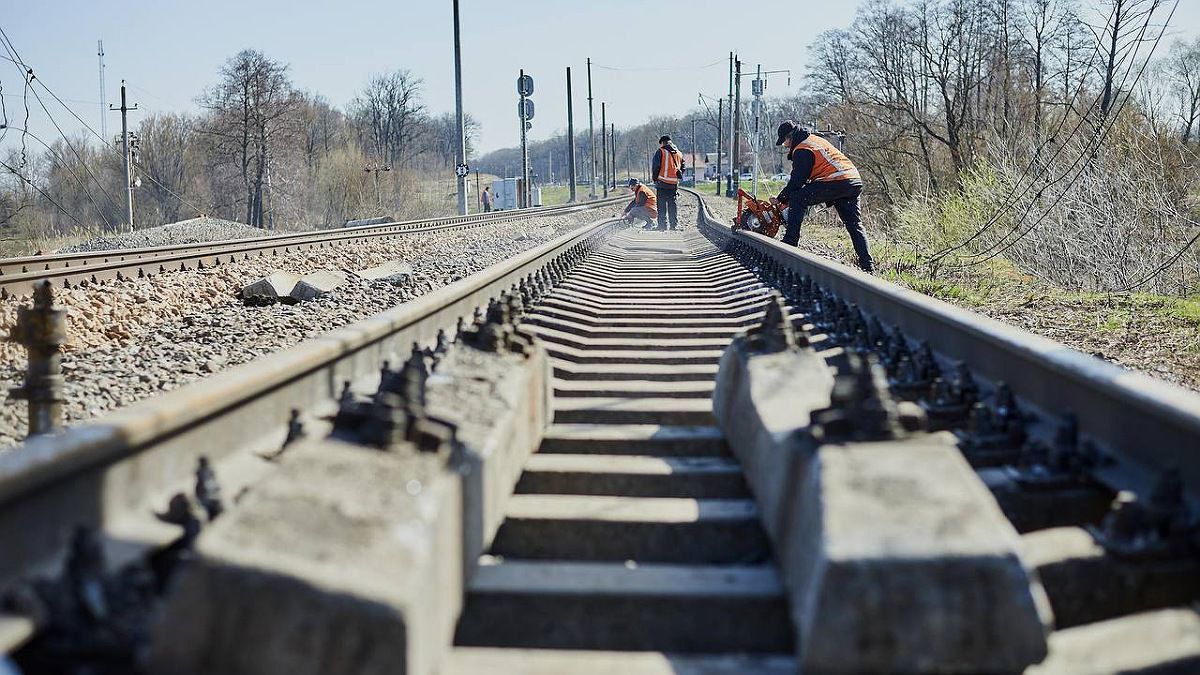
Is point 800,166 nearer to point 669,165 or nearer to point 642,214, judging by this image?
point 669,165

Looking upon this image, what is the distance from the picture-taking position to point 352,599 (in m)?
1.98

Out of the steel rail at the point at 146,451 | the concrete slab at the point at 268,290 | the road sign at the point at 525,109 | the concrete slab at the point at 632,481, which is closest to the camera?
the steel rail at the point at 146,451

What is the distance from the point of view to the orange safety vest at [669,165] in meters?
20.3

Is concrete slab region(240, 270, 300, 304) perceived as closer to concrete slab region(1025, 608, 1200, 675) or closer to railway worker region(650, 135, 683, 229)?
concrete slab region(1025, 608, 1200, 675)

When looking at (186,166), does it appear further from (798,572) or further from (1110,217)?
(798,572)

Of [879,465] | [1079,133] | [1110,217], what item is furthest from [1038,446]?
[1079,133]

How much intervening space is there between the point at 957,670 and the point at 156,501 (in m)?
1.91

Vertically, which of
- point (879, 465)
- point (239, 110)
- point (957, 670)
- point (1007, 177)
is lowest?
point (957, 670)

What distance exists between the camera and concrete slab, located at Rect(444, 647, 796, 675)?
2.41m

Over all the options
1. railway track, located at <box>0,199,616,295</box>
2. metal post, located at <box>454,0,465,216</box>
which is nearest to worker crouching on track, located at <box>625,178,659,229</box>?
railway track, located at <box>0,199,616,295</box>

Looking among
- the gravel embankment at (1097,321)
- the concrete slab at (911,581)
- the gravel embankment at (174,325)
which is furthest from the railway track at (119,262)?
the concrete slab at (911,581)

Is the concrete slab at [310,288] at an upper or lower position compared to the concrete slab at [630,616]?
upper

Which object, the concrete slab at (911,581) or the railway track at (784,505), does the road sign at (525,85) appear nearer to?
the railway track at (784,505)

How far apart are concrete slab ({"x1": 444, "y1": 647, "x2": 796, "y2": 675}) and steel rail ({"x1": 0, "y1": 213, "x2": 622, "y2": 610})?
77 cm
